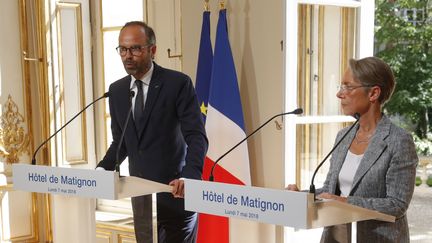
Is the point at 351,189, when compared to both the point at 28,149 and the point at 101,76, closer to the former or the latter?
the point at 101,76

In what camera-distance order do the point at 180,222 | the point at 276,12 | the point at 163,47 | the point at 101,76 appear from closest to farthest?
1. the point at 180,222
2. the point at 276,12
3. the point at 163,47
4. the point at 101,76

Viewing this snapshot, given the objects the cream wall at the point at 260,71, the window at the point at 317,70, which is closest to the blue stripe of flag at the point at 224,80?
the cream wall at the point at 260,71

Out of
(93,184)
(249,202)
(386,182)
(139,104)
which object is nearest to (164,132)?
(139,104)

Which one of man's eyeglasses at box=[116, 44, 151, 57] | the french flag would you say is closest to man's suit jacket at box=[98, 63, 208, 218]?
man's eyeglasses at box=[116, 44, 151, 57]

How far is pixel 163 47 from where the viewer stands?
3750 millimetres

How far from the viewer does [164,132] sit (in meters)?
2.19

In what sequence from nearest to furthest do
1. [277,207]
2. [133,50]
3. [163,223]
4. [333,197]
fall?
[277,207]
[333,197]
[163,223]
[133,50]

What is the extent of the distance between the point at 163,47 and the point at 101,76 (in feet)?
2.34

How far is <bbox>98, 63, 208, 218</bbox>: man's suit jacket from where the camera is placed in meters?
2.17

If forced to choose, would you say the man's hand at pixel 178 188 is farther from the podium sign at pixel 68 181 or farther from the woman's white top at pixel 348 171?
the woman's white top at pixel 348 171

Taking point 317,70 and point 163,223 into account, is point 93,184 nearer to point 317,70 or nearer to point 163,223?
point 163,223

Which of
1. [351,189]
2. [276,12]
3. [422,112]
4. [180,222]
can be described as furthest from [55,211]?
[422,112]

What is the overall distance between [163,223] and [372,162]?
783mm

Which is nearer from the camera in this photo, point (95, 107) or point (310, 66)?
point (310, 66)
